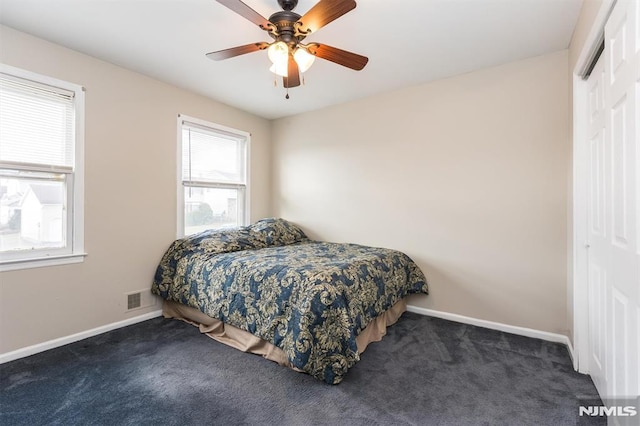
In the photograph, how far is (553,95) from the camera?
2402 millimetres

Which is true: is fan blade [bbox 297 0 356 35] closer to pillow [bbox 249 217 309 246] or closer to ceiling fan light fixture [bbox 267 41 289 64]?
ceiling fan light fixture [bbox 267 41 289 64]

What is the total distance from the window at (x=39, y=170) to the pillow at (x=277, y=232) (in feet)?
5.44

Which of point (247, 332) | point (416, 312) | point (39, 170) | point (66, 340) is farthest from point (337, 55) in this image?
point (66, 340)

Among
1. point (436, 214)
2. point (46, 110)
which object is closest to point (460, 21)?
point (436, 214)

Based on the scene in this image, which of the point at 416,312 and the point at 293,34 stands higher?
the point at 293,34

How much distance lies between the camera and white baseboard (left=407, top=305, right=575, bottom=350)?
7.86 feet

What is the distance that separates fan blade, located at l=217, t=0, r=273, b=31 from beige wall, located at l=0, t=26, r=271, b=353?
5.99ft

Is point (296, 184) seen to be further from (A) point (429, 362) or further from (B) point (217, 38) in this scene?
(A) point (429, 362)

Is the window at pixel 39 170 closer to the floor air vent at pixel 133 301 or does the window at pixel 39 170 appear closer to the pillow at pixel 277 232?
the floor air vent at pixel 133 301

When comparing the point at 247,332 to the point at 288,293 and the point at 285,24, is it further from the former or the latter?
the point at 285,24

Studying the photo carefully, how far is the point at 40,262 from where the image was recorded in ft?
7.32

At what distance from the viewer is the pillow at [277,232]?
3.39 metres

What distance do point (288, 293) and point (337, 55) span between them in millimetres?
1637

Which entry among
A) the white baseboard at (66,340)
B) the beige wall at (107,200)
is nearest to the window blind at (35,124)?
the beige wall at (107,200)
